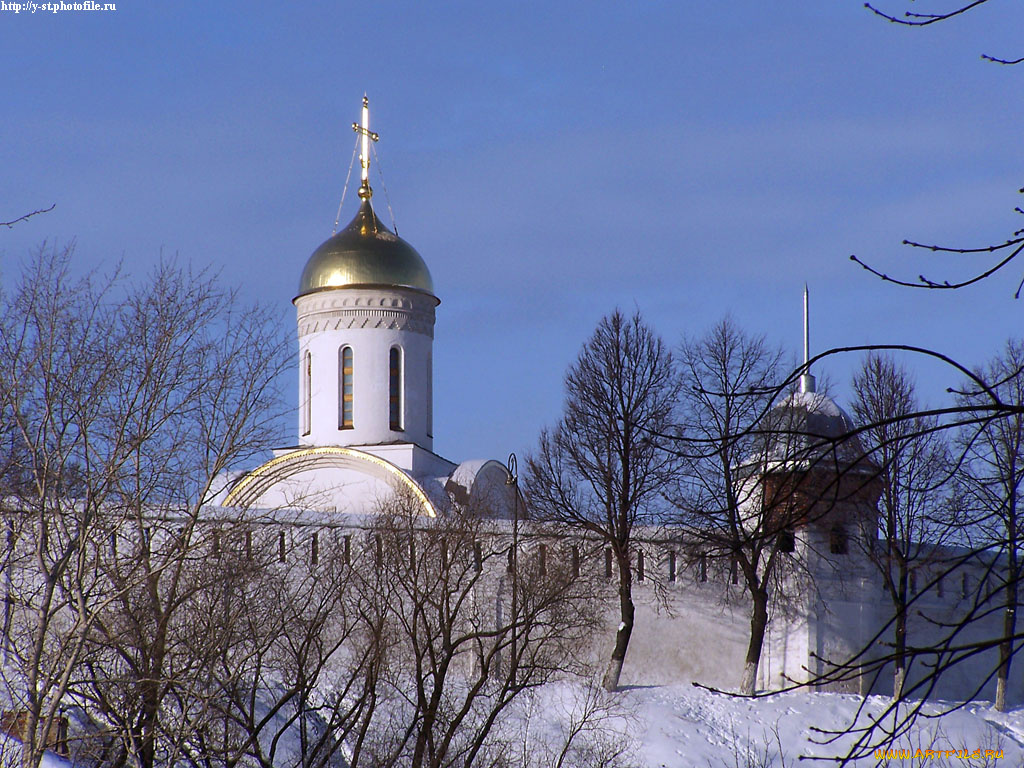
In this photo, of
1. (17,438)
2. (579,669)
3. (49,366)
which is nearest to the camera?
(49,366)

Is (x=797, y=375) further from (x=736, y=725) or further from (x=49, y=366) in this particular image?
(x=736, y=725)

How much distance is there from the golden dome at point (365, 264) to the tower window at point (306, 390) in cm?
116

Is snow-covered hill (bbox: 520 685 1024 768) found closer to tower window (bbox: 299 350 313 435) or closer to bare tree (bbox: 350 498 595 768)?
bare tree (bbox: 350 498 595 768)

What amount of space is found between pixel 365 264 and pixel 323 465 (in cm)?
Result: 350

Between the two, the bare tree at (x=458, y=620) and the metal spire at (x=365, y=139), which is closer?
the bare tree at (x=458, y=620)

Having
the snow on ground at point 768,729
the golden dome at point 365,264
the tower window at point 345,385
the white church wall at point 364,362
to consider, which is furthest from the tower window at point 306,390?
the snow on ground at point 768,729

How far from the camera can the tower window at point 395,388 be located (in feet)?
76.0

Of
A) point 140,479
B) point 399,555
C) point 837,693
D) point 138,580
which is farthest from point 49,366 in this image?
point 837,693

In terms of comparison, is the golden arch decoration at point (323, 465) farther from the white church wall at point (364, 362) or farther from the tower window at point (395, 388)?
the tower window at point (395, 388)

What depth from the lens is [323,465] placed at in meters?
22.3

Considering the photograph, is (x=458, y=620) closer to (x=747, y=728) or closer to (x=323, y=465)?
Result: (x=747, y=728)

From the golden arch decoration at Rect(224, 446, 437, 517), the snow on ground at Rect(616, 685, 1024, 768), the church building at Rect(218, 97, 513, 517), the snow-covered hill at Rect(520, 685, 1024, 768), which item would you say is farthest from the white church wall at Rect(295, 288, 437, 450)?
the snow on ground at Rect(616, 685, 1024, 768)

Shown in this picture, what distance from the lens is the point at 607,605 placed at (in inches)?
754

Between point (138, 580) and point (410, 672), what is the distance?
6737mm
